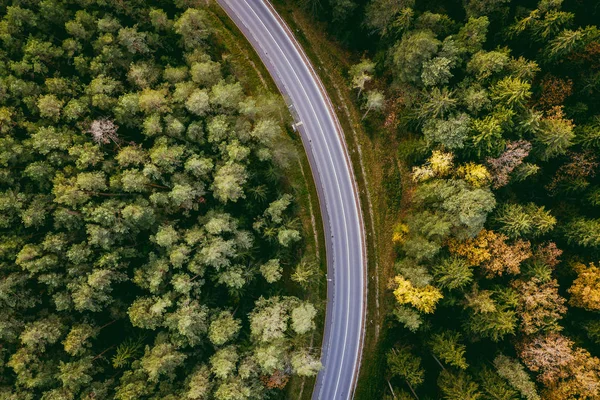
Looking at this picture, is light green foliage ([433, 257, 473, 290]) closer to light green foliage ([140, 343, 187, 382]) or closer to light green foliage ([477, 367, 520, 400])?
light green foliage ([477, 367, 520, 400])

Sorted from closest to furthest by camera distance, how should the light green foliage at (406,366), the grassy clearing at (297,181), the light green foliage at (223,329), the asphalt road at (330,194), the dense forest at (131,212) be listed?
1. the dense forest at (131,212)
2. the light green foliage at (223,329)
3. the light green foliage at (406,366)
4. the grassy clearing at (297,181)
5. the asphalt road at (330,194)

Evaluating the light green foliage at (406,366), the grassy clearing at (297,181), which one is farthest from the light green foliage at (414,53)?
the light green foliage at (406,366)

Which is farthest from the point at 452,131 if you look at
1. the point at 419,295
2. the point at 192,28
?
the point at 192,28

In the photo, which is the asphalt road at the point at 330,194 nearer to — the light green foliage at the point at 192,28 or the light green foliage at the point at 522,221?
the light green foliage at the point at 192,28

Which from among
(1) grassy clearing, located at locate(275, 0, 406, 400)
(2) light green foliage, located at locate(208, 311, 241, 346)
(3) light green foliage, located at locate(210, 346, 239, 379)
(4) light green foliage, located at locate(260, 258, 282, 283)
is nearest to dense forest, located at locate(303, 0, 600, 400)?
(1) grassy clearing, located at locate(275, 0, 406, 400)

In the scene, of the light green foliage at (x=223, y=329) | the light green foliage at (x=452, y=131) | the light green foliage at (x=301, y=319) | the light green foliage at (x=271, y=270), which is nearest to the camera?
the light green foliage at (x=452, y=131)

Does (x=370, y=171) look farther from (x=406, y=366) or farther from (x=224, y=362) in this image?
(x=224, y=362)
